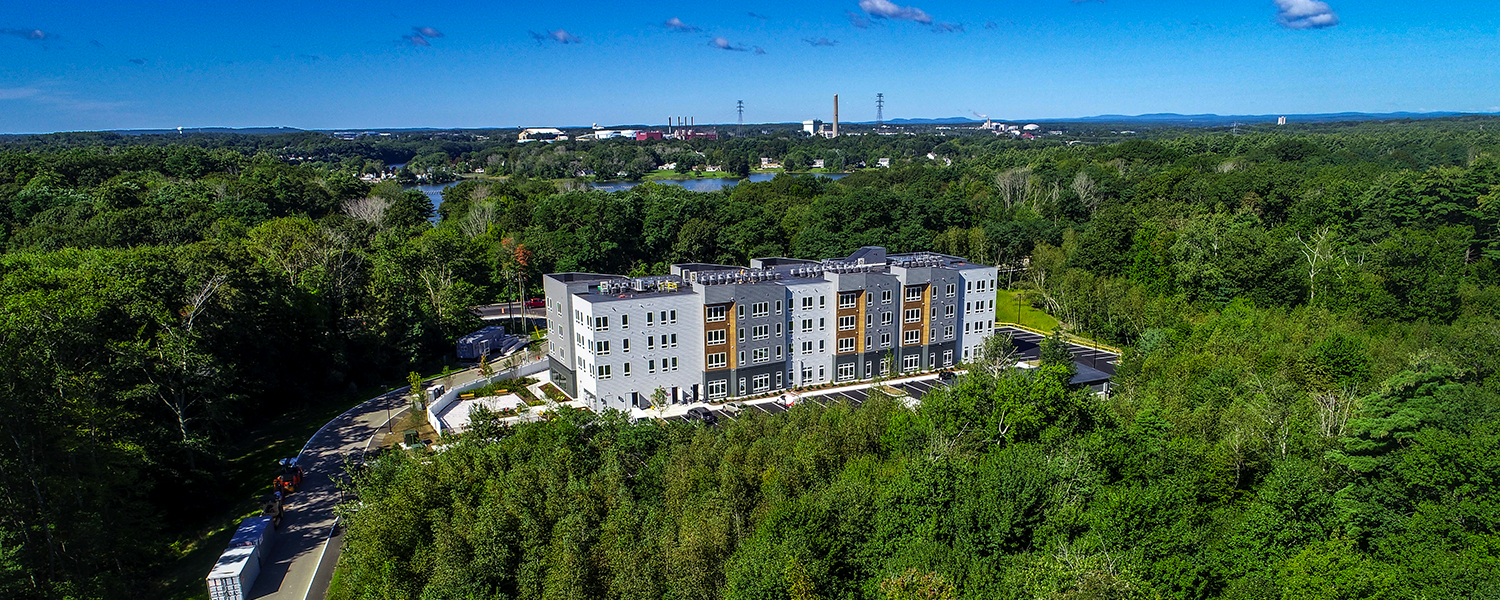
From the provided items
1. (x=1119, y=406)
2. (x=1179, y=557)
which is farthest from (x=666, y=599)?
(x=1119, y=406)

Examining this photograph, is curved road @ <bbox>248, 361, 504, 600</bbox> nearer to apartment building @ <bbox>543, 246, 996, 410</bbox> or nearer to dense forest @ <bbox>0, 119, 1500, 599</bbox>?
dense forest @ <bbox>0, 119, 1500, 599</bbox>

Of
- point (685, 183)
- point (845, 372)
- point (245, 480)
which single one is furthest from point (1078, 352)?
point (685, 183)

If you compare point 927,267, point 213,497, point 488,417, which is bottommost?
point 213,497

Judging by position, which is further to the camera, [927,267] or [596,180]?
[596,180]

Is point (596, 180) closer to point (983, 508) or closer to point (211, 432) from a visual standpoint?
point (211, 432)

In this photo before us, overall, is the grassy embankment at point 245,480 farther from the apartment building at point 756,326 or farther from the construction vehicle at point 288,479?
the apartment building at point 756,326

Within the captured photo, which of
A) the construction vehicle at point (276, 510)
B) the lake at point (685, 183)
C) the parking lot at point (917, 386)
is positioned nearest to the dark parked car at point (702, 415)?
the parking lot at point (917, 386)
